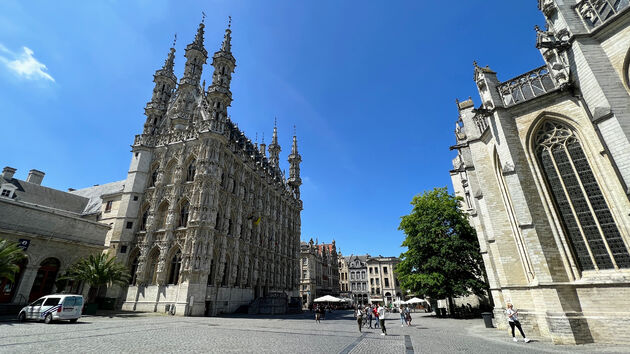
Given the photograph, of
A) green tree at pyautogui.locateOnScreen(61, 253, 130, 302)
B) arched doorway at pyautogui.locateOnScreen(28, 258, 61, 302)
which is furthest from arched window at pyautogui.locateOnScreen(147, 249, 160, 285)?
arched doorway at pyautogui.locateOnScreen(28, 258, 61, 302)

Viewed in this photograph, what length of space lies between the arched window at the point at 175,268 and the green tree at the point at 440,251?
2170 centimetres

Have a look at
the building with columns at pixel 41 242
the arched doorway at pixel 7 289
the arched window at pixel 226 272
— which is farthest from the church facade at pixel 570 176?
the arched doorway at pixel 7 289

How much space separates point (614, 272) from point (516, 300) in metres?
4.33

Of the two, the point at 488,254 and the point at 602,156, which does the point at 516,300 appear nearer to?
the point at 488,254

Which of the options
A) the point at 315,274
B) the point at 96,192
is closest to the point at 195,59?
the point at 96,192

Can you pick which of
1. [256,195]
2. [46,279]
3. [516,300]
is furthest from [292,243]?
[516,300]

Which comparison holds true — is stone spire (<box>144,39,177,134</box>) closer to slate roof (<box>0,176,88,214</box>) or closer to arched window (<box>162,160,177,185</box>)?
arched window (<box>162,160,177,185</box>)

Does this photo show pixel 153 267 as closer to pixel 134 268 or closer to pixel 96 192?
pixel 134 268

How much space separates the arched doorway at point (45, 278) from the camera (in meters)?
20.3

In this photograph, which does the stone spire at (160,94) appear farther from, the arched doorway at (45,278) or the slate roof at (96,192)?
the arched doorway at (45,278)

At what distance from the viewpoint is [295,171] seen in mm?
54719

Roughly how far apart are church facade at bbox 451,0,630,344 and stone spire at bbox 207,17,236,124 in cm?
2580

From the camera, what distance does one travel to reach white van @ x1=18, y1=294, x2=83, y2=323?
552 inches

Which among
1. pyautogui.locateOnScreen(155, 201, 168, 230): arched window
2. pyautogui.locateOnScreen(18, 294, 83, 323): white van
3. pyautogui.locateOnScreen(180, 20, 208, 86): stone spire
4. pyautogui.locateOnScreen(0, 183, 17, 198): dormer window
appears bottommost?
pyautogui.locateOnScreen(18, 294, 83, 323): white van
